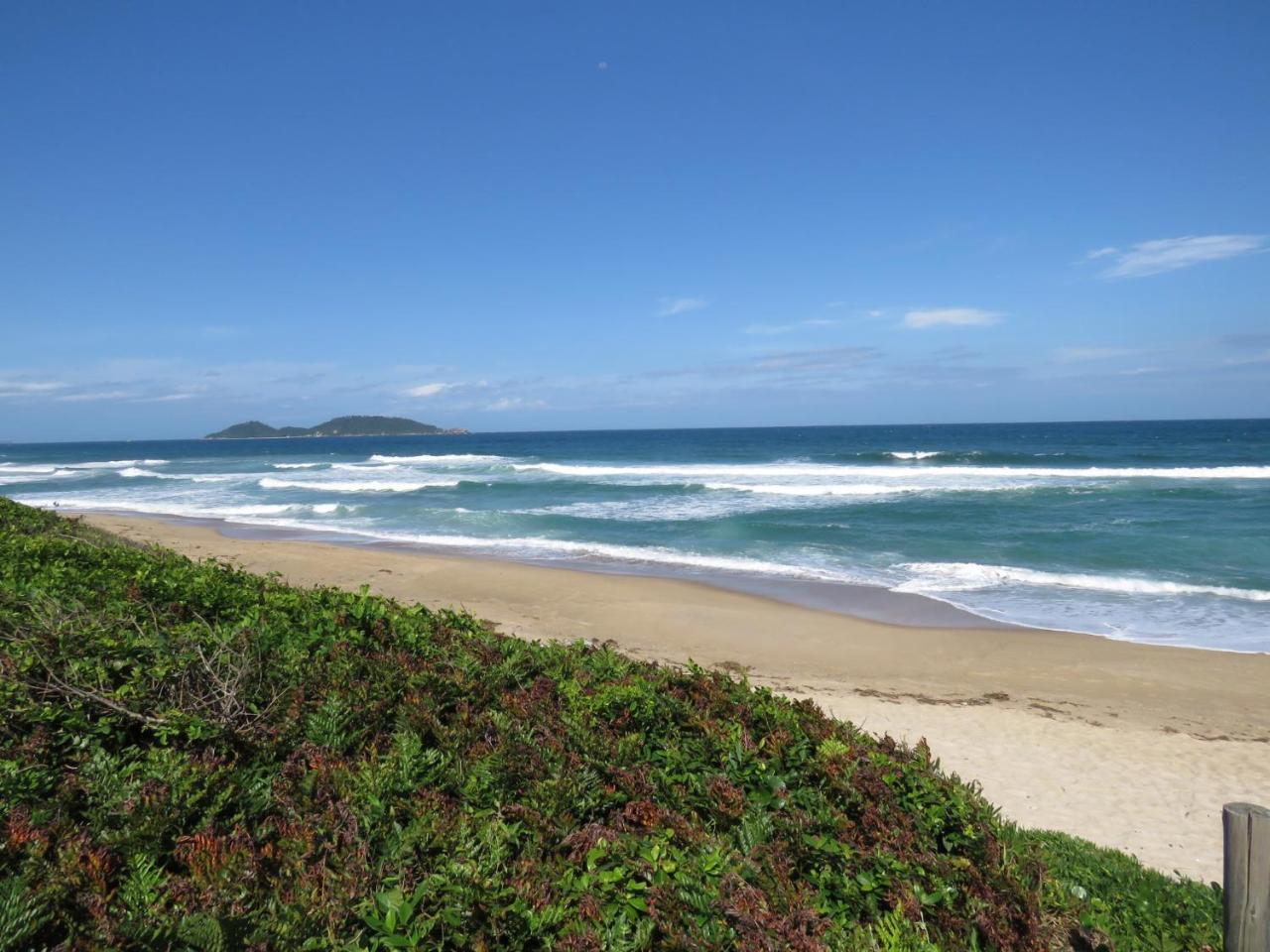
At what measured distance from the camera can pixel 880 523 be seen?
81.1 ft

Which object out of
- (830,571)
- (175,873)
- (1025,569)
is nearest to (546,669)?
(175,873)

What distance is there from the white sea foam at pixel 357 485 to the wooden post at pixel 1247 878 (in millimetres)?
38349

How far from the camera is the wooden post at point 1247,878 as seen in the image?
2734mm

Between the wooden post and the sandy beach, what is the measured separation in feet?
11.3

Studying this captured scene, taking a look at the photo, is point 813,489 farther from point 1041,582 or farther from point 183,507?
point 183,507

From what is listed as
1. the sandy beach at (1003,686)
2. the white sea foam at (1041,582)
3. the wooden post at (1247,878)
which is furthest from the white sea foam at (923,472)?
the wooden post at (1247,878)

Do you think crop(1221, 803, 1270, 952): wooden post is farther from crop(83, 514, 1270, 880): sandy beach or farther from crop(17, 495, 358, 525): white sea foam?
crop(17, 495, 358, 525): white sea foam

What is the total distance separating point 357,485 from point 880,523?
30.0m

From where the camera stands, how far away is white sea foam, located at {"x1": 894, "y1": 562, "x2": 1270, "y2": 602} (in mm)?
15391

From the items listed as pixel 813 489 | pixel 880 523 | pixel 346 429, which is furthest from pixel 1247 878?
pixel 346 429

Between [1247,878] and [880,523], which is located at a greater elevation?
[1247,878]

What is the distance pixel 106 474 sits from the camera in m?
56.9

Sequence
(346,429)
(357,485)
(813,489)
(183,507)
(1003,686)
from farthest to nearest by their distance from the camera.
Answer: (346,429) < (357,485) < (813,489) < (183,507) < (1003,686)

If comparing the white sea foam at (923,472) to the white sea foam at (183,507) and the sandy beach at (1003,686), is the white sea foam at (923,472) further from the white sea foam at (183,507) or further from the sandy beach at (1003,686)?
the sandy beach at (1003,686)
